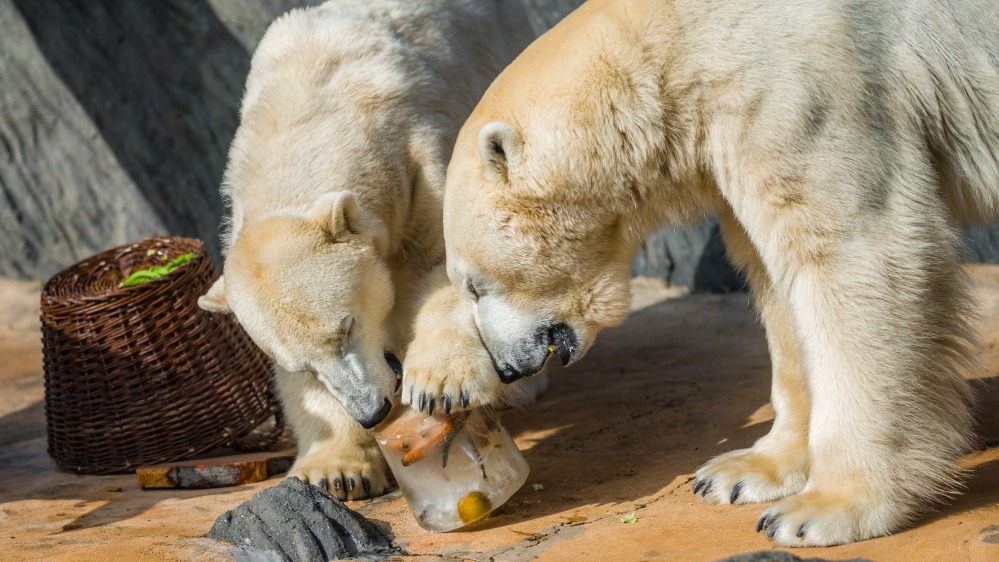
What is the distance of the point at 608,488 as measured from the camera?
3635 mm

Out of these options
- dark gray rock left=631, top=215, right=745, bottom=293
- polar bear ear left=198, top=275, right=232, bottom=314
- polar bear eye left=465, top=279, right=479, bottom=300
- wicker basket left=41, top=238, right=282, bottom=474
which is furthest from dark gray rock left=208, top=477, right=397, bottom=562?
dark gray rock left=631, top=215, right=745, bottom=293

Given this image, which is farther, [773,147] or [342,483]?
[342,483]

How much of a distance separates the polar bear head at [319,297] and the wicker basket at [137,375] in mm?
1046

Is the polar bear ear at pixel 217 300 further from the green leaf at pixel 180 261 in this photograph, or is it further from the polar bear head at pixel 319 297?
A: the green leaf at pixel 180 261

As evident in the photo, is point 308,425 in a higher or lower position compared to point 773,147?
lower

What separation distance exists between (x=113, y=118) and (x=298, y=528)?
5624 millimetres

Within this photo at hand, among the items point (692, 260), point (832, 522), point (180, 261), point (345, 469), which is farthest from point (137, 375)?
point (692, 260)

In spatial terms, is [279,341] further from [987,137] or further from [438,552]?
[987,137]

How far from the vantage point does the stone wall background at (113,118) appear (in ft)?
25.3

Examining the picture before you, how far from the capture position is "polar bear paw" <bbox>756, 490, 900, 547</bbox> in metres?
2.69

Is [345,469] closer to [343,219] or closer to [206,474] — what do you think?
[206,474]

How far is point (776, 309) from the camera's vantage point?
358 centimetres

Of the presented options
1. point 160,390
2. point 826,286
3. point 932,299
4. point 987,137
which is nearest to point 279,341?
point 160,390

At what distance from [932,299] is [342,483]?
216 centimetres
